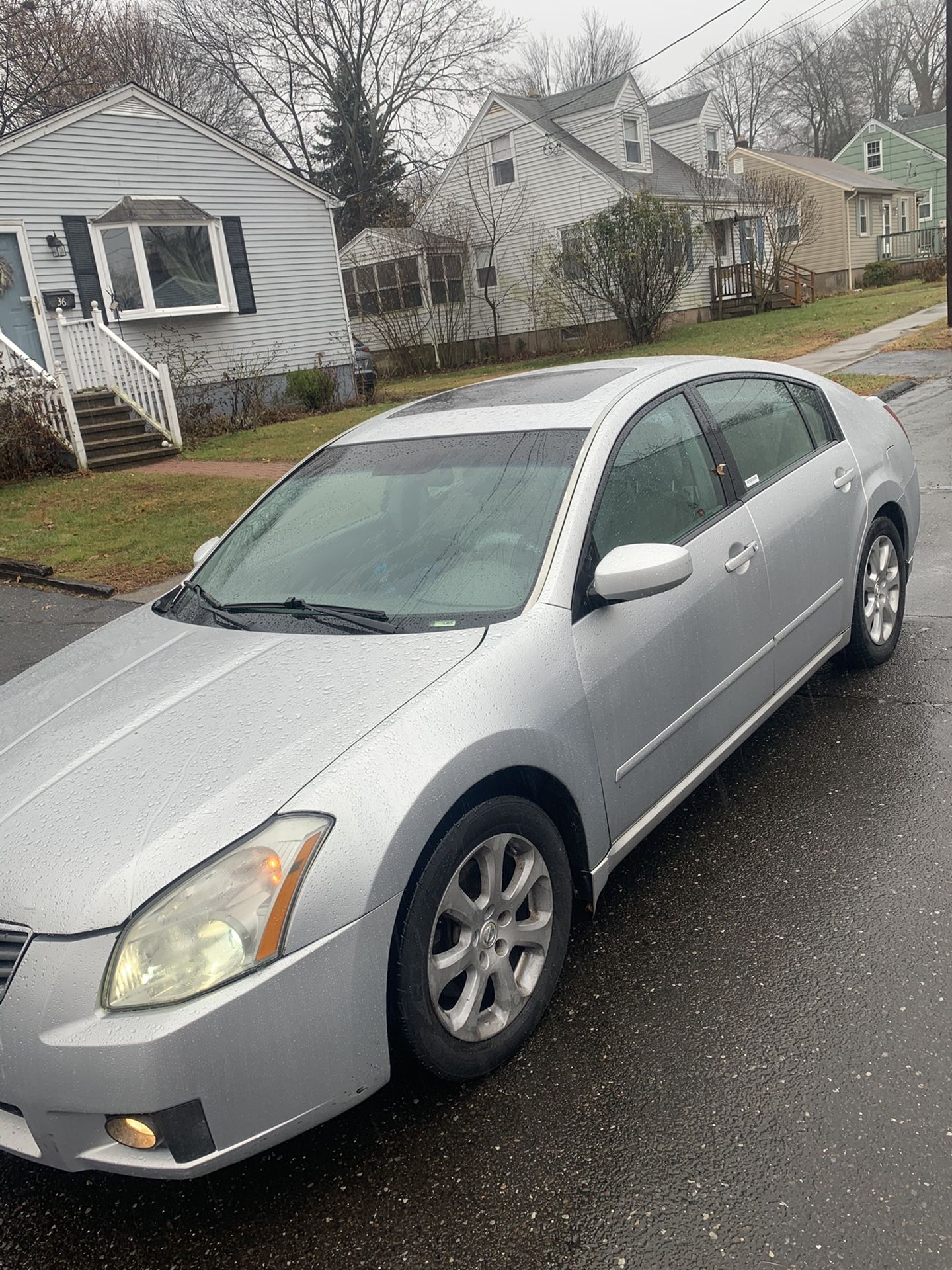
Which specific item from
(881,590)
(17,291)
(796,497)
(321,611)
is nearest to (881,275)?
(17,291)

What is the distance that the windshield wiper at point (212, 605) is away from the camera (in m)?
3.20

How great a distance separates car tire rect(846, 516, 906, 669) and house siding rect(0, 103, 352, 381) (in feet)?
51.8

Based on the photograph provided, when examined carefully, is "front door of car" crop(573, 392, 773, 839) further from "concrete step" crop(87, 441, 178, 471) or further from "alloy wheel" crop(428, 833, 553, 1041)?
"concrete step" crop(87, 441, 178, 471)

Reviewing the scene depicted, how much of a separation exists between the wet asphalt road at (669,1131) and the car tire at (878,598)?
4.50ft

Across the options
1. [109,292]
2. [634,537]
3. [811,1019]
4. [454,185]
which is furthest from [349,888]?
[454,185]

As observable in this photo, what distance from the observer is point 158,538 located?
30.3ft

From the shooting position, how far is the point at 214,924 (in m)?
2.08

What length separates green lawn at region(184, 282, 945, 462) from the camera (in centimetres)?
1600

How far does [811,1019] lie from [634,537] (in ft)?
4.85

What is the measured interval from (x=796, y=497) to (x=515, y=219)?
30.7 meters

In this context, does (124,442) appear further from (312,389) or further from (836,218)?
(836,218)

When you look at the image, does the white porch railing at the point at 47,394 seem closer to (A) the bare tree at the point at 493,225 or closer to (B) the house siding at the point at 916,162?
(A) the bare tree at the point at 493,225

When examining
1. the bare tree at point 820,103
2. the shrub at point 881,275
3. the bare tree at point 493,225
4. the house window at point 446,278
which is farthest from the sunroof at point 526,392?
the bare tree at point 820,103

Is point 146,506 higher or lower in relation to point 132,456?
lower
